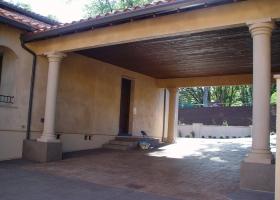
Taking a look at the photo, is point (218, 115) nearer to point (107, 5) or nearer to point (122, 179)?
point (107, 5)

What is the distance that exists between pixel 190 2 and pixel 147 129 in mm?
10078

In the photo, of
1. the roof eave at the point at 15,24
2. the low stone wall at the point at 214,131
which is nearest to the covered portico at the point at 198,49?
the roof eave at the point at 15,24

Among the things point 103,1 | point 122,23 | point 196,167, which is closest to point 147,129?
point 196,167

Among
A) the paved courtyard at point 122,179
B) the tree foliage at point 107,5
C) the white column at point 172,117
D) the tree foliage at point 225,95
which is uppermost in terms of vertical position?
the tree foliage at point 107,5

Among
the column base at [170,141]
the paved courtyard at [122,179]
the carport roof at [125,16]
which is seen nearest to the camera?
the paved courtyard at [122,179]

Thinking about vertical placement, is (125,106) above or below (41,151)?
above

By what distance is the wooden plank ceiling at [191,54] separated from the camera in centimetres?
878

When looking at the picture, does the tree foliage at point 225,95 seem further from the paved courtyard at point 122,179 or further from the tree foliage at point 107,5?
the paved courtyard at point 122,179

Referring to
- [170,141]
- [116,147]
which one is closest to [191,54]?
[116,147]

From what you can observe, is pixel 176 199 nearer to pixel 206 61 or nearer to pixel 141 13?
pixel 141 13

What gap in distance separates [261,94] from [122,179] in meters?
3.38

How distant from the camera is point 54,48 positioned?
9.59 meters

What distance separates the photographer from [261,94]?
20.5 ft

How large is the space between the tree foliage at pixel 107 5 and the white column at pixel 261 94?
56.5 ft
